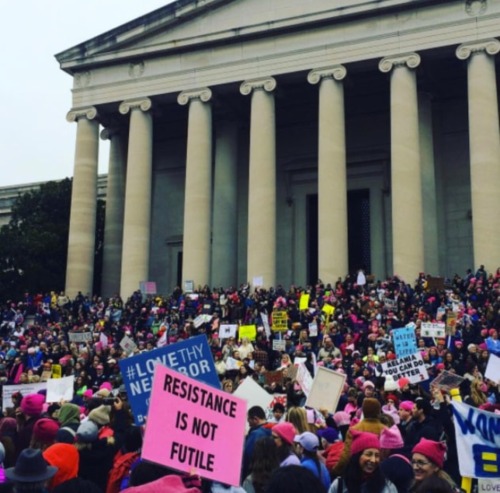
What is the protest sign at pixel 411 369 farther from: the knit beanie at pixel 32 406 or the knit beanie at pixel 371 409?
the knit beanie at pixel 32 406

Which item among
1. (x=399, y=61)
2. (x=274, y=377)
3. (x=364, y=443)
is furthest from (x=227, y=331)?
(x=364, y=443)

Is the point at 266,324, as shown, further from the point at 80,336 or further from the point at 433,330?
the point at 80,336

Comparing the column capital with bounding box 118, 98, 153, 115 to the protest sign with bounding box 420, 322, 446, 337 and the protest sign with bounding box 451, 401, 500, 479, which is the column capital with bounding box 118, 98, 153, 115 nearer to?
the protest sign with bounding box 420, 322, 446, 337

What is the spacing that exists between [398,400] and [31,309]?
2851cm

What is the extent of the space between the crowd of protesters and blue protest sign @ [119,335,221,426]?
616mm

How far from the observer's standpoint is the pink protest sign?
6.59 metres

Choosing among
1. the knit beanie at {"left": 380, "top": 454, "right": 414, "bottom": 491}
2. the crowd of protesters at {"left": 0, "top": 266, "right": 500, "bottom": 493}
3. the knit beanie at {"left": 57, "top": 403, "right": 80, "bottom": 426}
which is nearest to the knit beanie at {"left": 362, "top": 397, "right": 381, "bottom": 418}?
the crowd of protesters at {"left": 0, "top": 266, "right": 500, "bottom": 493}

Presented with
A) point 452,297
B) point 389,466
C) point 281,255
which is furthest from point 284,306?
point 389,466

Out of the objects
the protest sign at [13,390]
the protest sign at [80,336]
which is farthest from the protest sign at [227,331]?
the protest sign at [13,390]

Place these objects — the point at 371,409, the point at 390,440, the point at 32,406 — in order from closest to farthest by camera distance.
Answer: the point at 390,440 < the point at 371,409 < the point at 32,406

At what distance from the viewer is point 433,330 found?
2398cm

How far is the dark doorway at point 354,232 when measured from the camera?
42656 mm

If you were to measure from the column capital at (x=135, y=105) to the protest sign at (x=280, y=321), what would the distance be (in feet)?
59.9

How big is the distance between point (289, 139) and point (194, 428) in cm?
3949
